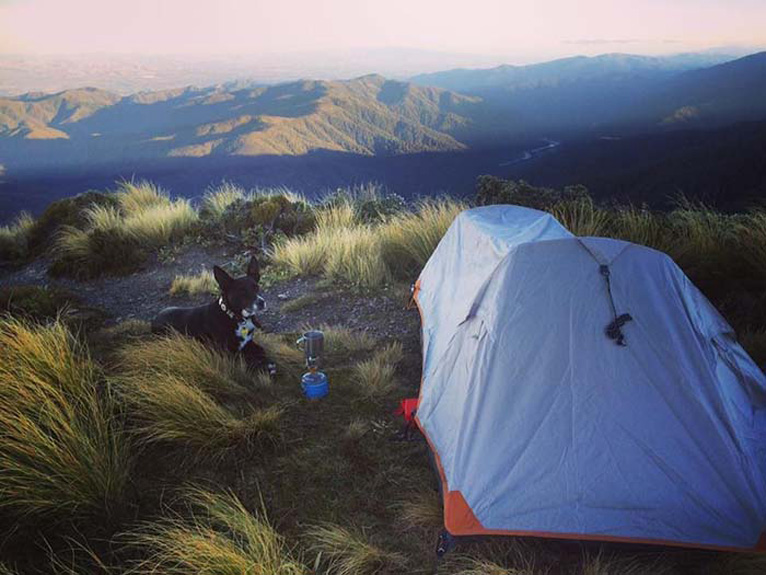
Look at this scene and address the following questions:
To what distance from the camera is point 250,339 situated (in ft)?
14.7

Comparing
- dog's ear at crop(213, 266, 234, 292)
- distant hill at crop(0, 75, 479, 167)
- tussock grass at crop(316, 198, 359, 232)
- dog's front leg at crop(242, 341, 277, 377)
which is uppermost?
dog's ear at crop(213, 266, 234, 292)

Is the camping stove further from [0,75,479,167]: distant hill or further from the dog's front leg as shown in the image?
[0,75,479,167]: distant hill

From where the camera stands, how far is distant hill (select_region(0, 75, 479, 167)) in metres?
119

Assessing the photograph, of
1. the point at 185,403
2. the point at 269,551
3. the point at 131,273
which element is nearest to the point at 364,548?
the point at 269,551

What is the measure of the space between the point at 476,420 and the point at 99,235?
8473 millimetres

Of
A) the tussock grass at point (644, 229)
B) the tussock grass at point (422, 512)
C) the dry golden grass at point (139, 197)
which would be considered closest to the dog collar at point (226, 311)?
the tussock grass at point (422, 512)

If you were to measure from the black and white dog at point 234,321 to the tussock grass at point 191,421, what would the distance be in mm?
841

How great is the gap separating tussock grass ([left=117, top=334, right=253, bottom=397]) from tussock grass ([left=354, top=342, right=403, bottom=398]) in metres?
1.01

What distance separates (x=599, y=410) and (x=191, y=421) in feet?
8.91

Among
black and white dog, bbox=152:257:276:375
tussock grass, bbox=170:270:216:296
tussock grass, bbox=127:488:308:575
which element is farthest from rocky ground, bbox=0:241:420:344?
tussock grass, bbox=127:488:308:575

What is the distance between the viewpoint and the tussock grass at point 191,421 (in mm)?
3330

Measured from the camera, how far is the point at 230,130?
129m

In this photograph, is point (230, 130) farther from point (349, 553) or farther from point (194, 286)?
point (349, 553)

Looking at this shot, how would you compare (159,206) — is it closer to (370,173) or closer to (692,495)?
(692,495)
